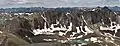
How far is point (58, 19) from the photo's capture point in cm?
1216

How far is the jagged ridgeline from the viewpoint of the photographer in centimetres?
1073

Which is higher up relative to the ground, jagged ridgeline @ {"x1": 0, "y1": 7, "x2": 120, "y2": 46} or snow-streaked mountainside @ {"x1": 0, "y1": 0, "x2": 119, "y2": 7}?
snow-streaked mountainside @ {"x1": 0, "y1": 0, "x2": 119, "y2": 7}

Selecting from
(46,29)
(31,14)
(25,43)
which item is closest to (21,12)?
(31,14)

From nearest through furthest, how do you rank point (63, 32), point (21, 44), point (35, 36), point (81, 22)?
point (21, 44)
point (35, 36)
point (63, 32)
point (81, 22)

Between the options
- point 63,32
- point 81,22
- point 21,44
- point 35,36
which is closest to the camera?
point 21,44

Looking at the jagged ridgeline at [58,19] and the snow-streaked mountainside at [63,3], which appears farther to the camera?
the snow-streaked mountainside at [63,3]

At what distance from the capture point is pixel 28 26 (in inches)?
448

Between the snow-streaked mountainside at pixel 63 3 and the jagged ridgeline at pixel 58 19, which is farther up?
the snow-streaked mountainside at pixel 63 3

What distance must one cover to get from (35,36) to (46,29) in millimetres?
1084

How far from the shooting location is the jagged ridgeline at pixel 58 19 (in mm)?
10734

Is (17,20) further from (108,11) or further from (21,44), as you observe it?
(108,11)

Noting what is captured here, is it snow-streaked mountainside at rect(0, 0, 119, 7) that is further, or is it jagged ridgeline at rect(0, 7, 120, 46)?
snow-streaked mountainside at rect(0, 0, 119, 7)

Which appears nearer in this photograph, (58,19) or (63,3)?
(63,3)

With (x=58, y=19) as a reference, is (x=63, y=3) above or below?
above
